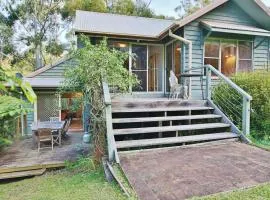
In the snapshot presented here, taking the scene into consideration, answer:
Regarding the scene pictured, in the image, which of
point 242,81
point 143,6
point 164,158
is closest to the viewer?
point 164,158

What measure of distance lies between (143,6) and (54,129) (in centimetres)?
1970

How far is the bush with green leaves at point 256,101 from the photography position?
229 inches

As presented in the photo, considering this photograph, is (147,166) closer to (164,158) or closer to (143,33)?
(164,158)

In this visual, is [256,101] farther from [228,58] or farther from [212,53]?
[228,58]

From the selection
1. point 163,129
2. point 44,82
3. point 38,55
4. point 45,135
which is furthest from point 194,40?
point 38,55

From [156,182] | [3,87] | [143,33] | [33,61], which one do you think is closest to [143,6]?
[33,61]

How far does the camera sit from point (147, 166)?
12.3 feet

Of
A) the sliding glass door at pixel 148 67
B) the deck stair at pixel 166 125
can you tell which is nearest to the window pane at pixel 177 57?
the sliding glass door at pixel 148 67

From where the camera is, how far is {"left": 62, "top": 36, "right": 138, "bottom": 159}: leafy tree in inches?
185

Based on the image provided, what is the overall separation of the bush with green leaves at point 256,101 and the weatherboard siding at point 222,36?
170cm

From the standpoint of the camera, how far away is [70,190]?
3650 millimetres

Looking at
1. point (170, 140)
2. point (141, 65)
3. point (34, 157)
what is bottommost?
point (34, 157)

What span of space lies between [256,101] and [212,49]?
3.34m

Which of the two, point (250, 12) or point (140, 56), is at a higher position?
point (250, 12)
